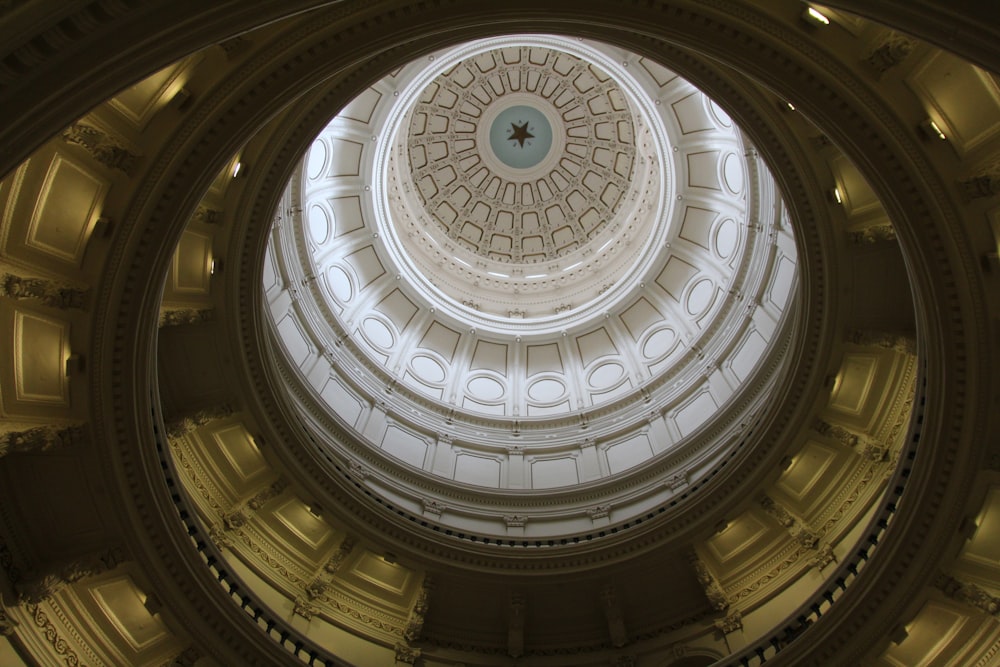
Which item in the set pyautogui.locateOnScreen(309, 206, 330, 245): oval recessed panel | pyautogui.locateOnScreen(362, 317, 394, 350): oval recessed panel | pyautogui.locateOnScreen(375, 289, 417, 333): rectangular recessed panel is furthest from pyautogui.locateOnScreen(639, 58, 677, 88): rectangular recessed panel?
pyautogui.locateOnScreen(362, 317, 394, 350): oval recessed panel

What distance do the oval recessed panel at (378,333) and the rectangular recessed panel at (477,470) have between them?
507 centimetres

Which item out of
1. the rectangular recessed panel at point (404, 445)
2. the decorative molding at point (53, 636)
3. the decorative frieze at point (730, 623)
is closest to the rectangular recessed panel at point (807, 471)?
the decorative frieze at point (730, 623)

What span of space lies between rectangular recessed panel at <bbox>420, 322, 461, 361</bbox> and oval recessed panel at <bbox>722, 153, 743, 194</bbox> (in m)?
11.3

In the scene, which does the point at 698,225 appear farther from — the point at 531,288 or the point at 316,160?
the point at 316,160

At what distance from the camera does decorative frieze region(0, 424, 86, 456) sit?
33.4ft

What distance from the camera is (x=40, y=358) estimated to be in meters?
10.8

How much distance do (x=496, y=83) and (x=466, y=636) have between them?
22745mm

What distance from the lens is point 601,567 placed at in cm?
1664

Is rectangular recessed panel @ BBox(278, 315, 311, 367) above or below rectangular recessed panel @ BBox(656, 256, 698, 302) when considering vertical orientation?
below

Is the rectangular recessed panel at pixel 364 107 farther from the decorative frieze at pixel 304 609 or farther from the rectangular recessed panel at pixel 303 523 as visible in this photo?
the decorative frieze at pixel 304 609

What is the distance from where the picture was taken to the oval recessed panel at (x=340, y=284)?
76.0 feet

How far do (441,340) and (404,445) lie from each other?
6179 mm

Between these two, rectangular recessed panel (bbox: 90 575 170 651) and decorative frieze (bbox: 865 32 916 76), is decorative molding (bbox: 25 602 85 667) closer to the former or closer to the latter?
rectangular recessed panel (bbox: 90 575 170 651)

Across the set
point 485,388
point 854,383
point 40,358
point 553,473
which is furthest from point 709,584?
point 40,358
